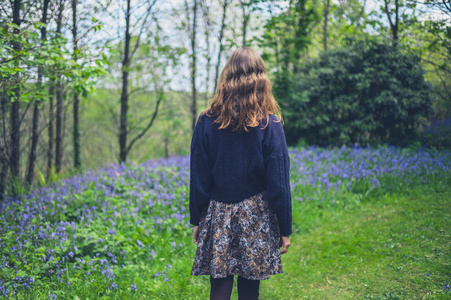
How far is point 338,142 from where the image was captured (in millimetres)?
8758

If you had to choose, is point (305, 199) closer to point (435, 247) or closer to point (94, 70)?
point (435, 247)

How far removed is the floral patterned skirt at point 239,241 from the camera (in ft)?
6.64

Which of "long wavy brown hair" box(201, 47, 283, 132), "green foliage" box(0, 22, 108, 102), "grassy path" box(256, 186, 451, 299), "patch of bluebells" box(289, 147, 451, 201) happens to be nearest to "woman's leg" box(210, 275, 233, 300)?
"long wavy brown hair" box(201, 47, 283, 132)

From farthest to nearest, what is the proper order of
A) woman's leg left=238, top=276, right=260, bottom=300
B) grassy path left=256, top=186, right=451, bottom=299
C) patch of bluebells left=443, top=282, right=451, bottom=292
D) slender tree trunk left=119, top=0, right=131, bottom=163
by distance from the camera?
1. slender tree trunk left=119, top=0, right=131, bottom=163
2. grassy path left=256, top=186, right=451, bottom=299
3. patch of bluebells left=443, top=282, right=451, bottom=292
4. woman's leg left=238, top=276, right=260, bottom=300

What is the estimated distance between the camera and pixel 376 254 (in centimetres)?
373

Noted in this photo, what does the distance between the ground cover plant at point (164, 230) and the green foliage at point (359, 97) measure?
74.1 inches

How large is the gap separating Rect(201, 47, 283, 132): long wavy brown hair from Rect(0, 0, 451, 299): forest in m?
2.20

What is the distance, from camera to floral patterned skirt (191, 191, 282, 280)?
2.03m

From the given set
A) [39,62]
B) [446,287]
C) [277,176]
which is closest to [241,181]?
[277,176]

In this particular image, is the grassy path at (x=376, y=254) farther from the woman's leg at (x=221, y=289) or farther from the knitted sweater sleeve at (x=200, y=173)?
the knitted sweater sleeve at (x=200, y=173)

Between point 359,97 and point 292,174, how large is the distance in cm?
397

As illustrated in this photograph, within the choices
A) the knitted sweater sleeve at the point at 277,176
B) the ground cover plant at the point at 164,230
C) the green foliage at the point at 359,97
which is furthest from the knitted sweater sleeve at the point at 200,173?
the green foliage at the point at 359,97

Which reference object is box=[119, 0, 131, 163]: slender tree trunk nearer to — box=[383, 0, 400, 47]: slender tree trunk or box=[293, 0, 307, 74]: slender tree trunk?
box=[293, 0, 307, 74]: slender tree trunk

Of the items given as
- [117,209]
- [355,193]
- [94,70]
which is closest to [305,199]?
[355,193]
